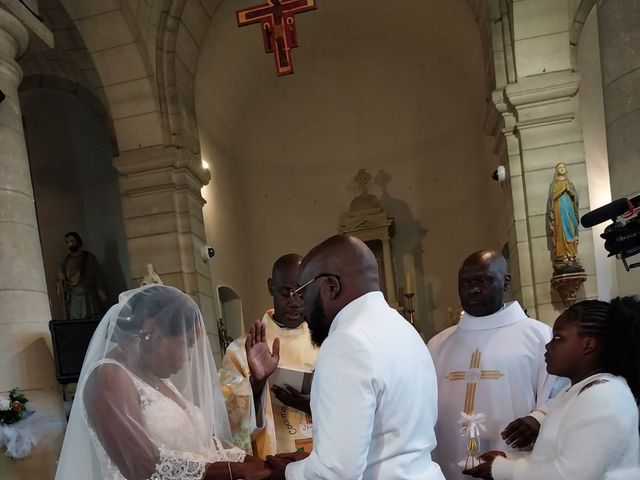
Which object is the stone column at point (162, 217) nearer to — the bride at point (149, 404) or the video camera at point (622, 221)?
the bride at point (149, 404)

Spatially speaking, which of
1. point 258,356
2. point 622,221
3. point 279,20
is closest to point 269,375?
point 258,356

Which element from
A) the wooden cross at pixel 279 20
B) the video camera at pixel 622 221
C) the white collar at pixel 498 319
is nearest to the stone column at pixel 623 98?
the white collar at pixel 498 319

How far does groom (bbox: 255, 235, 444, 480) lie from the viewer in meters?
1.58

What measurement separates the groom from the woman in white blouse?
517mm

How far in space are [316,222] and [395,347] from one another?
10.3 m

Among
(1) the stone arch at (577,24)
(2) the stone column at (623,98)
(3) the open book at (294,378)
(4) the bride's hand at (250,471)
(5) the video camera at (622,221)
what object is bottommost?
(4) the bride's hand at (250,471)

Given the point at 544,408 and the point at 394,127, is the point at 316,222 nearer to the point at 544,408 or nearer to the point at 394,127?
the point at 394,127

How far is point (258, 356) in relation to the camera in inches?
107

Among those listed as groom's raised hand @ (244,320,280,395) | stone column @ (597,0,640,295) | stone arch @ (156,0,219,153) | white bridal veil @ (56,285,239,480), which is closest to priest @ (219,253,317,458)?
groom's raised hand @ (244,320,280,395)

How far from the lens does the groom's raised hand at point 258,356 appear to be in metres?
2.70

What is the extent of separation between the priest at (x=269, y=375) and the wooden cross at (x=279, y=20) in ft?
14.6

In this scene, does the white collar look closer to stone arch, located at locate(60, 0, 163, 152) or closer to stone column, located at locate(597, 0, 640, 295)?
stone column, located at locate(597, 0, 640, 295)

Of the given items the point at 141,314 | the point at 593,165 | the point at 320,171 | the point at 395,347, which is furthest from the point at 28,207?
the point at 320,171

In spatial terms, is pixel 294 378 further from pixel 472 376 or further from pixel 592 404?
pixel 592 404
